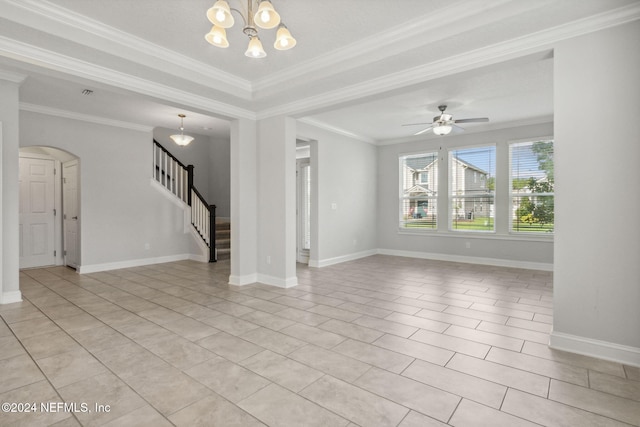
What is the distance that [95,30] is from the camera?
2.92 meters

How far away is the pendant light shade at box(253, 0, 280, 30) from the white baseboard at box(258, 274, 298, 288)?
353 cm

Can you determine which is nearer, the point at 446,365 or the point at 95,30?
the point at 446,365

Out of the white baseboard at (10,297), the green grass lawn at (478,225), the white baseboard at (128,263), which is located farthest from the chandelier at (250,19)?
the green grass lawn at (478,225)

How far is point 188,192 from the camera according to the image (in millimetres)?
7473

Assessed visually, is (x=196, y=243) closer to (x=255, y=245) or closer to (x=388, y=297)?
(x=255, y=245)

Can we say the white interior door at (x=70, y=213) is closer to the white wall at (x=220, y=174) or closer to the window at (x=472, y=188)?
the white wall at (x=220, y=174)

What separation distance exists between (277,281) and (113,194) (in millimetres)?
3843

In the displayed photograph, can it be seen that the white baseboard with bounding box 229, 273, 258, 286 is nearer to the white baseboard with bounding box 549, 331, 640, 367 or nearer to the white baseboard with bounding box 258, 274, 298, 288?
the white baseboard with bounding box 258, 274, 298, 288

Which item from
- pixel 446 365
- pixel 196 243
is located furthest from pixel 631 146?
pixel 196 243

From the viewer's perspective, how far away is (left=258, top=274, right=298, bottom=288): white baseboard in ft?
16.0

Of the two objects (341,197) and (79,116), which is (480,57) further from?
(79,116)

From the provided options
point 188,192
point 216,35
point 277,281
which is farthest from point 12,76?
point 277,281

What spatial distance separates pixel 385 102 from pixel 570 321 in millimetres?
3707

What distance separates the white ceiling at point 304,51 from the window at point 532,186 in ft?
5.13
